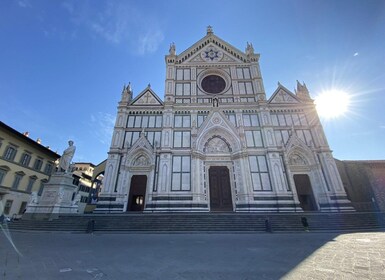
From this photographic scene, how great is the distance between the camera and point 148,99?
21.6m

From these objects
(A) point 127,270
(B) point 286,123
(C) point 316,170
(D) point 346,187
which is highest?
(B) point 286,123

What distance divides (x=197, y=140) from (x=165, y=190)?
6.24 meters

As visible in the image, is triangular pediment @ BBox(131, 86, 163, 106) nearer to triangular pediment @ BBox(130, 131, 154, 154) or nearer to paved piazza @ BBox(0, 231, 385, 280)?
triangular pediment @ BBox(130, 131, 154, 154)

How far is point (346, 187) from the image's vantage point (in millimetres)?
18969

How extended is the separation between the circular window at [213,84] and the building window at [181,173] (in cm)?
1020

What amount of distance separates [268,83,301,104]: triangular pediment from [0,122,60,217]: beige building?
28.3 m

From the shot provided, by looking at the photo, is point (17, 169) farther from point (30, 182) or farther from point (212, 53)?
point (212, 53)

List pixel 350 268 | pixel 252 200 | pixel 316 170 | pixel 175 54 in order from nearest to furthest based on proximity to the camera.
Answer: pixel 350 268
pixel 252 200
pixel 316 170
pixel 175 54

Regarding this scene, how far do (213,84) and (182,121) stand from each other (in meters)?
7.39

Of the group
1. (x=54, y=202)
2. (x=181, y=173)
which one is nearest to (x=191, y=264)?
(x=181, y=173)

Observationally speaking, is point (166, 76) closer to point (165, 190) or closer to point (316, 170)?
point (165, 190)

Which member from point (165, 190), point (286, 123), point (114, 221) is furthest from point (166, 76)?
point (114, 221)

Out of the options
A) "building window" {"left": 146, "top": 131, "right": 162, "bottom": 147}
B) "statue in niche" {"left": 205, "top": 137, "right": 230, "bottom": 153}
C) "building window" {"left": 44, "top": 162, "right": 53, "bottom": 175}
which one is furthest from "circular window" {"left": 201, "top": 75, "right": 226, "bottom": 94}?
"building window" {"left": 44, "top": 162, "right": 53, "bottom": 175}

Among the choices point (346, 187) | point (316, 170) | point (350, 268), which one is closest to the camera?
point (350, 268)
